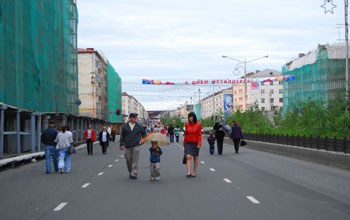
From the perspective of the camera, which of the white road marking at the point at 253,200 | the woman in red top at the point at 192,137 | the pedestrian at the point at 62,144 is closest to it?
the white road marking at the point at 253,200

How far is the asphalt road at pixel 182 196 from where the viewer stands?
312 inches

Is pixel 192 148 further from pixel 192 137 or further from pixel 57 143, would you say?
pixel 57 143

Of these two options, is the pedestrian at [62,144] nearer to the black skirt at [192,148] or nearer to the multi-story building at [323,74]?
the black skirt at [192,148]

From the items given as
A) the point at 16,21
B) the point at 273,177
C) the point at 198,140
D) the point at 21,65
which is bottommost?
the point at 273,177

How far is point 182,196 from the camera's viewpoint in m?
9.92

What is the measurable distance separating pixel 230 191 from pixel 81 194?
11.1 ft

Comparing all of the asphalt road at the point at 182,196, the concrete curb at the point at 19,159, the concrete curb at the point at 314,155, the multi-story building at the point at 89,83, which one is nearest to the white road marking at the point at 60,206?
the asphalt road at the point at 182,196

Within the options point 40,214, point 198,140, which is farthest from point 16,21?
point 40,214

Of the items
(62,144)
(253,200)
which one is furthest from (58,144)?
(253,200)

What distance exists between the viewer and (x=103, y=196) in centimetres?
1014

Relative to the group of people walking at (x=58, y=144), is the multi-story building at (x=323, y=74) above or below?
above

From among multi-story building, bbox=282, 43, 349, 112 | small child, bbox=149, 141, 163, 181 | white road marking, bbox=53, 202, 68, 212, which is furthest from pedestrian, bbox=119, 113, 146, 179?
multi-story building, bbox=282, 43, 349, 112

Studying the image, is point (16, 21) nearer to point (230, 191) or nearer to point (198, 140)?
point (198, 140)

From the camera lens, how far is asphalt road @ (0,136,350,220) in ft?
26.0
